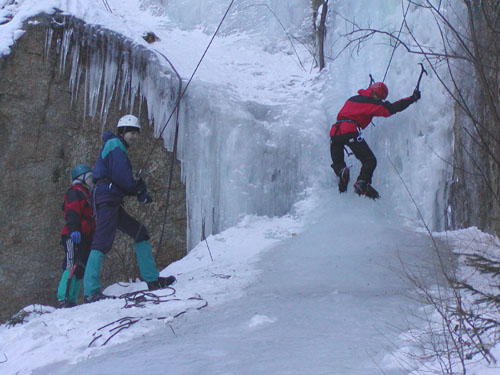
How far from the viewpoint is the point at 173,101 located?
659cm

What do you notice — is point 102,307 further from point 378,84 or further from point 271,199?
point 378,84

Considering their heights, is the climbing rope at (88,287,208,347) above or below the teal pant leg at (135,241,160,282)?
below

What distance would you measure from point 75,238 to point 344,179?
2550 millimetres

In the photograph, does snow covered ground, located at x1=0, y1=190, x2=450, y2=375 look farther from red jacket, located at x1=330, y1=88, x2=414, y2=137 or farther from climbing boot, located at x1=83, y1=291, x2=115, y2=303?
red jacket, located at x1=330, y1=88, x2=414, y2=137

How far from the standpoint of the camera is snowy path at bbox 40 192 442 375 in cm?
272

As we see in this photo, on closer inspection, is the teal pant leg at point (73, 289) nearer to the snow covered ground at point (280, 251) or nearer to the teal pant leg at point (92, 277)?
the snow covered ground at point (280, 251)

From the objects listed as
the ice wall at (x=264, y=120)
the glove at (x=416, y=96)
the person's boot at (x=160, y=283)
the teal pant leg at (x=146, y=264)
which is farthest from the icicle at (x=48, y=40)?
the glove at (x=416, y=96)

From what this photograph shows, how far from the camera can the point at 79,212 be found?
512cm

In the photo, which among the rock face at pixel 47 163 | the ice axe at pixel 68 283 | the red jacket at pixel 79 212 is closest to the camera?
the ice axe at pixel 68 283

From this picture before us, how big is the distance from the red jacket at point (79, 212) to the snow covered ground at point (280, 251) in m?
0.73

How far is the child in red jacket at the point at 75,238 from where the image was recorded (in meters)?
5.00

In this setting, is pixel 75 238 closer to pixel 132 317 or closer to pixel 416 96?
pixel 132 317

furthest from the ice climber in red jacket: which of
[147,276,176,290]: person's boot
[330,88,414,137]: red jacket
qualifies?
[147,276,176,290]: person's boot

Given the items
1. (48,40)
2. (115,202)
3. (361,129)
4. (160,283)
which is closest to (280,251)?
(160,283)
